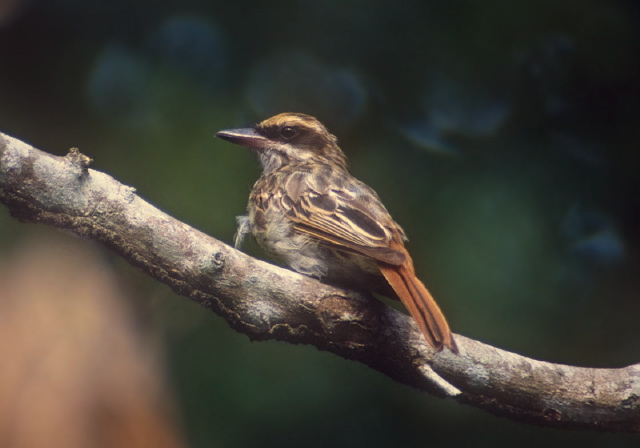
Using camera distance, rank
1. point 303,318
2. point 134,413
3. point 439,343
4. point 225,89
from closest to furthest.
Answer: point 439,343, point 303,318, point 134,413, point 225,89

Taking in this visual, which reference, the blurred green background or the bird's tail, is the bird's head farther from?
the bird's tail

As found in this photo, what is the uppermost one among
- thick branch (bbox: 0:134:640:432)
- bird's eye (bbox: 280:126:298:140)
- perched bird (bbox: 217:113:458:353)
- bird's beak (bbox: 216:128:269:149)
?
bird's eye (bbox: 280:126:298:140)

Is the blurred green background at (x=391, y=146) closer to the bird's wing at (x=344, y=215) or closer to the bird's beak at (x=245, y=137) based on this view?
the bird's beak at (x=245, y=137)

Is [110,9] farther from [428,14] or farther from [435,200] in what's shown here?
[435,200]

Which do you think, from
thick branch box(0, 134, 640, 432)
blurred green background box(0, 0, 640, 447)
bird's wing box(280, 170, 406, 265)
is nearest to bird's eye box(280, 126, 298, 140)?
blurred green background box(0, 0, 640, 447)

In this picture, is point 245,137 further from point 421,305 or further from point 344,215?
point 421,305

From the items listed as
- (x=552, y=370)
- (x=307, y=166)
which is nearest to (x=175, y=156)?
(x=307, y=166)

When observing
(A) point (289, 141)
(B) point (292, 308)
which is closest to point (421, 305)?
(B) point (292, 308)
